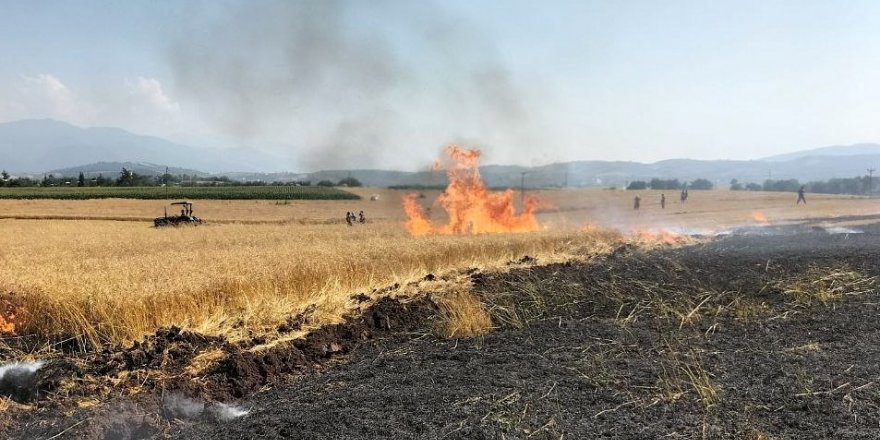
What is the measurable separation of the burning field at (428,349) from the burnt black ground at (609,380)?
0.10ft

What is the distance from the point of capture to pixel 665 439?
511 cm

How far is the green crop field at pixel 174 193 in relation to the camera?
48125 millimetres

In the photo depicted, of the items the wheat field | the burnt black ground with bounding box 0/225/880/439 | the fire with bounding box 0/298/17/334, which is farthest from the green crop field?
the burnt black ground with bounding box 0/225/880/439

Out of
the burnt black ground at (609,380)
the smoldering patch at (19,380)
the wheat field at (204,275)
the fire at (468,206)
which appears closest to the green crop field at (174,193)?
the fire at (468,206)

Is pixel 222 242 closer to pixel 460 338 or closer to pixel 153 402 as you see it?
pixel 460 338

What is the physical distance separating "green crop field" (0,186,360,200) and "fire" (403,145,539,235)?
1836cm

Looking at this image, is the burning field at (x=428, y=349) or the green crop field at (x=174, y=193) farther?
the green crop field at (x=174, y=193)

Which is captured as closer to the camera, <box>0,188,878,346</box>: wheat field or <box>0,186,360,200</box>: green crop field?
<box>0,188,878,346</box>: wheat field

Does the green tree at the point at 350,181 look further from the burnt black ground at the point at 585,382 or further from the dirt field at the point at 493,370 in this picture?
the burnt black ground at the point at 585,382

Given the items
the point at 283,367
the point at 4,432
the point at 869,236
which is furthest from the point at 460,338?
the point at 869,236

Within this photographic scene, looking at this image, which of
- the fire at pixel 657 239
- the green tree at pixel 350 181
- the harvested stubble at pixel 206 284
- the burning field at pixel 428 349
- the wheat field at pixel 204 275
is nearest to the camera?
the burning field at pixel 428 349

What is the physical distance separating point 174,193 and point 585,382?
47.3 metres

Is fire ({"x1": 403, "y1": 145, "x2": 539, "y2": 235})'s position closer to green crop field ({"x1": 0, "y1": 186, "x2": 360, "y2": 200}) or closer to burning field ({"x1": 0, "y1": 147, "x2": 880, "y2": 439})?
burning field ({"x1": 0, "y1": 147, "x2": 880, "y2": 439})

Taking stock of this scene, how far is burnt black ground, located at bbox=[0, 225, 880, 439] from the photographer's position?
→ 5.37 m
